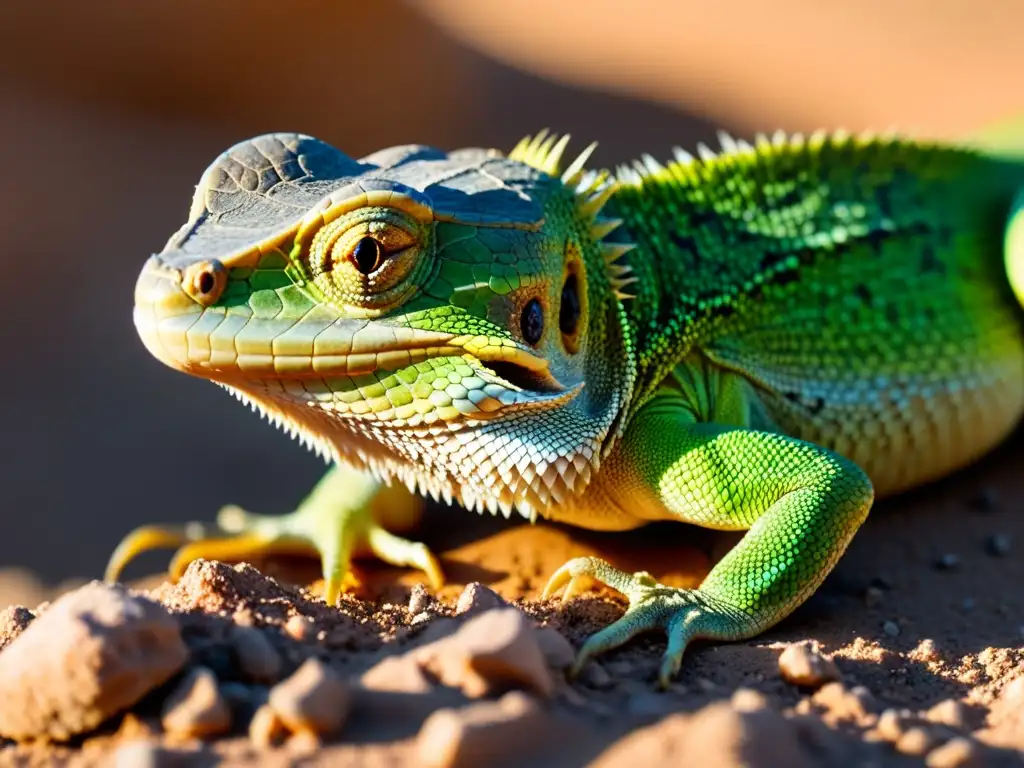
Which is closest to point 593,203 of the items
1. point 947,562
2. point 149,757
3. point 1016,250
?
point 947,562

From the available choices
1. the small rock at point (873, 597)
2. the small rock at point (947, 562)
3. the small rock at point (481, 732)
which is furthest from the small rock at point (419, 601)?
the small rock at point (947, 562)

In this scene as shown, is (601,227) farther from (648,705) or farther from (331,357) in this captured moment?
(648,705)

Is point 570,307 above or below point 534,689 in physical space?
above

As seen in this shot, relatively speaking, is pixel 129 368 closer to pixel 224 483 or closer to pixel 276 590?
pixel 224 483

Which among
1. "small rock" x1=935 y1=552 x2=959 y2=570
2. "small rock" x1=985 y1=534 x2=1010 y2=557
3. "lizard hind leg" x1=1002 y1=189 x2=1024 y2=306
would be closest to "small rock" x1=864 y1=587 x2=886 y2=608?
"small rock" x1=935 y1=552 x2=959 y2=570

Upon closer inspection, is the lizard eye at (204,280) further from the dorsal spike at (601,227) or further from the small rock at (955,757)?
the small rock at (955,757)

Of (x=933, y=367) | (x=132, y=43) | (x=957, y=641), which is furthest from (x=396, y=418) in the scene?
(x=132, y=43)

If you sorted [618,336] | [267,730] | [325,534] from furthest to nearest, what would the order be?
[325,534], [618,336], [267,730]
